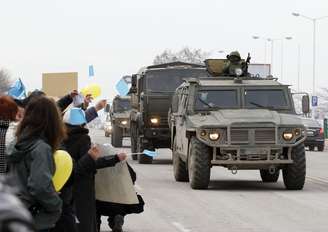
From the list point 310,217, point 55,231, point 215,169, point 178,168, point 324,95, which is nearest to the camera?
point 55,231

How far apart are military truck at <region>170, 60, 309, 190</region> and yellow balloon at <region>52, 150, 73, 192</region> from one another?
10738 mm

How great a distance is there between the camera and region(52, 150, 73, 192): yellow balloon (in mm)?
4758

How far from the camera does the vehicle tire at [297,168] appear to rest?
15.8 metres

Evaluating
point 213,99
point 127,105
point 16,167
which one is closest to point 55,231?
point 16,167

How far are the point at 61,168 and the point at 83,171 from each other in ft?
2.40

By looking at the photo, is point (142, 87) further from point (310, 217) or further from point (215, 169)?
point (310, 217)

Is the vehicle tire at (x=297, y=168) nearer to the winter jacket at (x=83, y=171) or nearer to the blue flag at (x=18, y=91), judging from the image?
the blue flag at (x=18, y=91)

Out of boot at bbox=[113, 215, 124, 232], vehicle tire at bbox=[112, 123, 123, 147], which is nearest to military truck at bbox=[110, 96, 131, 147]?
vehicle tire at bbox=[112, 123, 123, 147]

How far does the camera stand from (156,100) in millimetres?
23391

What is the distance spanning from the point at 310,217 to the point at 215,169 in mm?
11314

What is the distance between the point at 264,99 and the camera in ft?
55.9

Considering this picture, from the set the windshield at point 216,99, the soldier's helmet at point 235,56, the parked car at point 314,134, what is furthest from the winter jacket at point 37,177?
the parked car at point 314,134

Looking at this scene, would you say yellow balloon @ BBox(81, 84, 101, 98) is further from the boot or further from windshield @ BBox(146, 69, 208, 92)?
windshield @ BBox(146, 69, 208, 92)

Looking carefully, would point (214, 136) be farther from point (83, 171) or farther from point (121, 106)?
point (121, 106)
